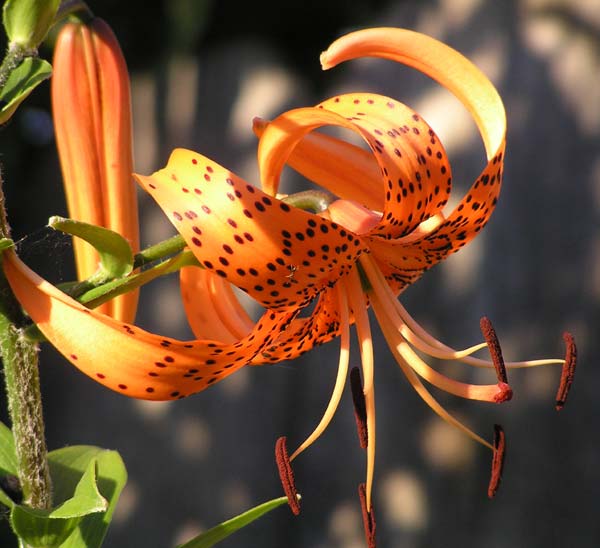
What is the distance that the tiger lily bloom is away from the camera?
854mm

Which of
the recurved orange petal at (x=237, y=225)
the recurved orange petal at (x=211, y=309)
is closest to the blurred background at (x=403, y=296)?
the recurved orange petal at (x=211, y=309)

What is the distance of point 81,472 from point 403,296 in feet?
5.12

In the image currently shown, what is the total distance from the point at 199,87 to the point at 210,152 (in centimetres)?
17

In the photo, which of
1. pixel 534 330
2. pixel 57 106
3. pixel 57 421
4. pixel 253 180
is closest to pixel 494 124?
pixel 57 106

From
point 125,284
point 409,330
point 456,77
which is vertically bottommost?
point 409,330

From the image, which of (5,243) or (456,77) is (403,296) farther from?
(5,243)

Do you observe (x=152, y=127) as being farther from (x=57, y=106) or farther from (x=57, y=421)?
(x=57, y=106)

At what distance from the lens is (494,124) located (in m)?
0.80

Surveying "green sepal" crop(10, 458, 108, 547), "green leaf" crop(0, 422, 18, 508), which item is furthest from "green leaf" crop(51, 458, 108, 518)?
"green leaf" crop(0, 422, 18, 508)

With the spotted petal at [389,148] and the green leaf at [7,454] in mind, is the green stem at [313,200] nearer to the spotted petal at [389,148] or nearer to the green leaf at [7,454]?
the spotted petal at [389,148]

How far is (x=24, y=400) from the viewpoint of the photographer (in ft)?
2.45

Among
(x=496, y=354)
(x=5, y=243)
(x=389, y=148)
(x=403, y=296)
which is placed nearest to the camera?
(x=5, y=243)

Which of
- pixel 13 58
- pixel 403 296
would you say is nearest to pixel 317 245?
pixel 13 58

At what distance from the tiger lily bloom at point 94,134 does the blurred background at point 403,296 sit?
1354mm
